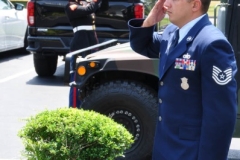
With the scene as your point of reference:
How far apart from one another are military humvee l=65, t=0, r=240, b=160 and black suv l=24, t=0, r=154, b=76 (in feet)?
15.1

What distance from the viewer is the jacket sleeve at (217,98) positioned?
2475 millimetres

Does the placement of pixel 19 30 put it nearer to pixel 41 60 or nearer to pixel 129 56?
pixel 41 60

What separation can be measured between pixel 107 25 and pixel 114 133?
694 centimetres

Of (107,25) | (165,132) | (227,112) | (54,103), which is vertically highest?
(227,112)

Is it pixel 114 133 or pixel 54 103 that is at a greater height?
pixel 114 133

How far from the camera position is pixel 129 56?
17.2 ft

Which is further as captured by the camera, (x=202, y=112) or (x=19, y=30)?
(x=19, y=30)

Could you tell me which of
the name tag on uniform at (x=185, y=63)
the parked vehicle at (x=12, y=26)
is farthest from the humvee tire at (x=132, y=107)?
the parked vehicle at (x=12, y=26)

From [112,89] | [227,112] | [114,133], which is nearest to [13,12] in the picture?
[112,89]

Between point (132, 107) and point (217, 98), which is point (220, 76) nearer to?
point (217, 98)

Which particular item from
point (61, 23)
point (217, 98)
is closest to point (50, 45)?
point (61, 23)

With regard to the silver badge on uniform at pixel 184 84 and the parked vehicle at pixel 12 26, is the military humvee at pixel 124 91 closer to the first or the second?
the silver badge on uniform at pixel 184 84

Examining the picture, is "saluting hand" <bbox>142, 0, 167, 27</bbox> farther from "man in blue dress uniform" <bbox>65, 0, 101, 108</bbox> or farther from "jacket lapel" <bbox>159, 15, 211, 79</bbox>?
"man in blue dress uniform" <bbox>65, 0, 101, 108</bbox>

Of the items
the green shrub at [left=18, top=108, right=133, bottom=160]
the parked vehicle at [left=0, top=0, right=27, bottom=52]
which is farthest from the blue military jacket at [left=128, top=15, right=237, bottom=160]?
the parked vehicle at [left=0, top=0, right=27, bottom=52]
